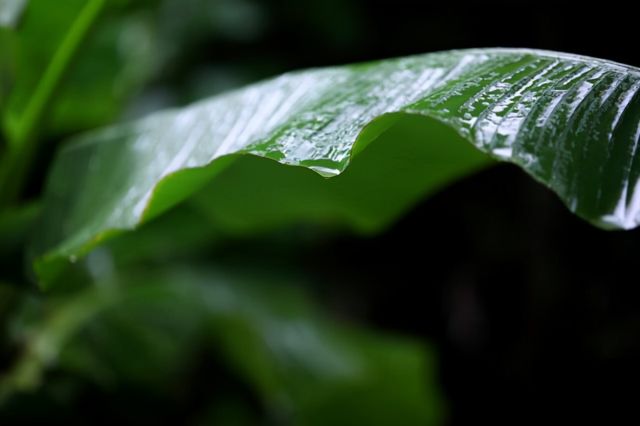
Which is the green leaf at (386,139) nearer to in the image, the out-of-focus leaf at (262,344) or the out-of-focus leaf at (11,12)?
the out-of-focus leaf at (11,12)

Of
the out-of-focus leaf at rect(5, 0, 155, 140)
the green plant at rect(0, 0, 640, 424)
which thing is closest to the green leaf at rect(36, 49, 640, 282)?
the green plant at rect(0, 0, 640, 424)

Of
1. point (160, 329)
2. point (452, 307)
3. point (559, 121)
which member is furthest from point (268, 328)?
point (559, 121)

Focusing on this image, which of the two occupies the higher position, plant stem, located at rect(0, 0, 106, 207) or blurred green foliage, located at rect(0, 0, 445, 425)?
plant stem, located at rect(0, 0, 106, 207)

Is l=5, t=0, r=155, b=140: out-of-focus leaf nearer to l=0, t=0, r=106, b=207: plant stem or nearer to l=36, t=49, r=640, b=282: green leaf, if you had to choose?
l=0, t=0, r=106, b=207: plant stem

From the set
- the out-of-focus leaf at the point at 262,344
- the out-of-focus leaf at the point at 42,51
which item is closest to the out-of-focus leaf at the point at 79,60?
the out-of-focus leaf at the point at 42,51

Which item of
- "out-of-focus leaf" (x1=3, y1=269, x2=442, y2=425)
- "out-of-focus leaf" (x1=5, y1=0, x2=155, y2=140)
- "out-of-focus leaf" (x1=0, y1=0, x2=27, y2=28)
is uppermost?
"out-of-focus leaf" (x1=0, y1=0, x2=27, y2=28)

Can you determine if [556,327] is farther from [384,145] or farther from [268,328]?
[384,145]

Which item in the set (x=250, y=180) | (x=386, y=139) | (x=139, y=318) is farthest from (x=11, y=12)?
(x=139, y=318)
